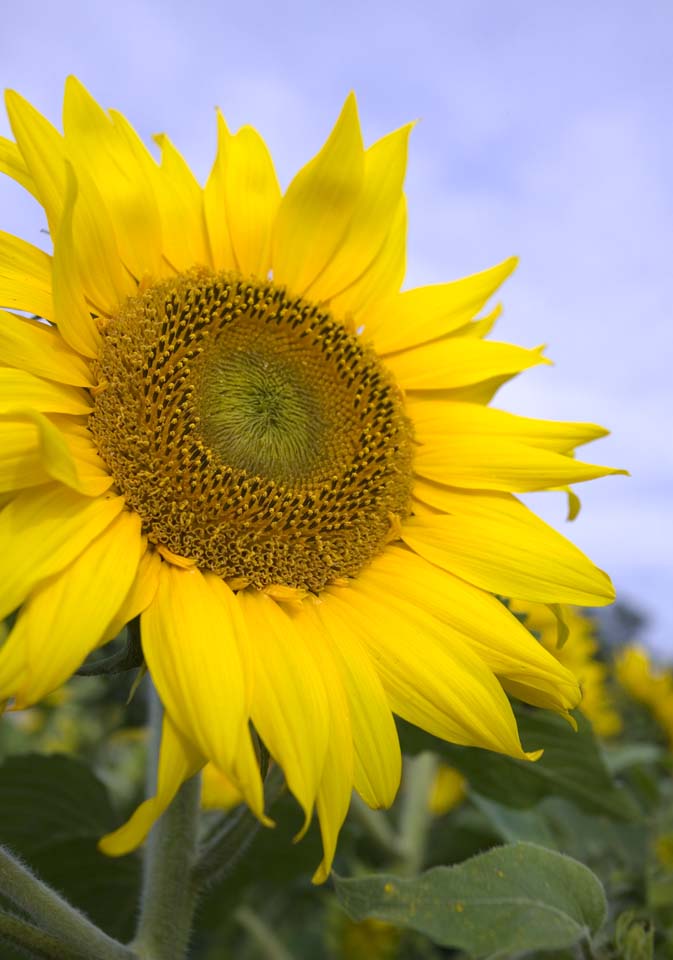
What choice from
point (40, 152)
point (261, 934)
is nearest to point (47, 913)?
point (40, 152)

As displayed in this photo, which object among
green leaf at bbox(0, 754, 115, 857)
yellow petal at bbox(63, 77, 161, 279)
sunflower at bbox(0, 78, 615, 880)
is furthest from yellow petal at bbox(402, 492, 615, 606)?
green leaf at bbox(0, 754, 115, 857)

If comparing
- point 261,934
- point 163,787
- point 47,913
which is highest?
point 163,787

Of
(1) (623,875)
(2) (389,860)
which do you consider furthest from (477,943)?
(2) (389,860)

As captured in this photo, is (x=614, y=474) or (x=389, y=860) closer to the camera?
(x=614, y=474)

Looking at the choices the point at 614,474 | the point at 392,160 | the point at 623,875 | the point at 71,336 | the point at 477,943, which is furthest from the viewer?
the point at 623,875

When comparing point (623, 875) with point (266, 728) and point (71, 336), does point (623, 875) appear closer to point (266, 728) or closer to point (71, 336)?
point (266, 728)

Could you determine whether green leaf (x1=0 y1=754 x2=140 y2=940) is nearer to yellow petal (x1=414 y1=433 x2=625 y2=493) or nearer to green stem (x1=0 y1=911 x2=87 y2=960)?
green stem (x1=0 y1=911 x2=87 y2=960)

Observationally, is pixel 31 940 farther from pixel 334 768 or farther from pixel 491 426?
pixel 491 426
